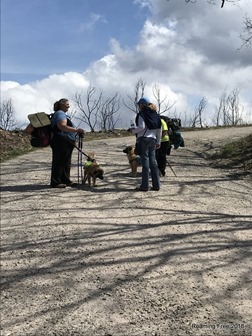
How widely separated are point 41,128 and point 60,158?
0.70m

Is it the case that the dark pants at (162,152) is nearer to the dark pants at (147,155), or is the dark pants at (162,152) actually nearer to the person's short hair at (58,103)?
the dark pants at (147,155)

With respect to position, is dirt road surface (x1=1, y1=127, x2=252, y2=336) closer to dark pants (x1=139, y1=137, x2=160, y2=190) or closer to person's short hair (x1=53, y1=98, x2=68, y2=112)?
dark pants (x1=139, y1=137, x2=160, y2=190)

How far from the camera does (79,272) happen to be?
15.1 feet

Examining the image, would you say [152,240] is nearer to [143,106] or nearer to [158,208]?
[158,208]

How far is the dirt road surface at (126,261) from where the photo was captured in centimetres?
364

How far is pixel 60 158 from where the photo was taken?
8.16m

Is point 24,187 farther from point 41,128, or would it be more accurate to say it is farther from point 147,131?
point 147,131

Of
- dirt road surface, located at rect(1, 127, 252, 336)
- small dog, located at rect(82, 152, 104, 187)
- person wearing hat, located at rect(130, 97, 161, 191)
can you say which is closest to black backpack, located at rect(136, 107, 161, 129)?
person wearing hat, located at rect(130, 97, 161, 191)

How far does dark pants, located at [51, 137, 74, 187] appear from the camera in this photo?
806cm

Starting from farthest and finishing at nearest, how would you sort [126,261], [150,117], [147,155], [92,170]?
1. [92,170]
2. [147,155]
3. [150,117]
4. [126,261]

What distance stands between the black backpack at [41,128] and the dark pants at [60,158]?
0.16m

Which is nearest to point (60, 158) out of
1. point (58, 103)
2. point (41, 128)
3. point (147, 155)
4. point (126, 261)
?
point (41, 128)

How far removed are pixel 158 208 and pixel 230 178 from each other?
351 centimetres

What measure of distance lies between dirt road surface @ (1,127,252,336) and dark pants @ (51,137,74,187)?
320 mm
